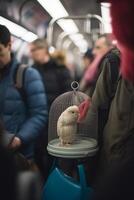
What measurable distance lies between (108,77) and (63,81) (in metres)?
1.41

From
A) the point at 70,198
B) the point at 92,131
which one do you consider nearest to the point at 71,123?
the point at 92,131

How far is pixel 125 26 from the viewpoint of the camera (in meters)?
1.00

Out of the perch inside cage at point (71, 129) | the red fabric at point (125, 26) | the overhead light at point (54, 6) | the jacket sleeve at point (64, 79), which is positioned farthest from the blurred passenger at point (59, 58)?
the red fabric at point (125, 26)

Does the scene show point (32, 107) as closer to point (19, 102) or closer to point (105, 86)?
point (19, 102)

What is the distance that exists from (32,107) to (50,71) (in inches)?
48.3

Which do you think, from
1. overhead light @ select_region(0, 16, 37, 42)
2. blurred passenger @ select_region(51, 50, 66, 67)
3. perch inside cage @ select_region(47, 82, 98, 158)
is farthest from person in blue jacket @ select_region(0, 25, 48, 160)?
overhead light @ select_region(0, 16, 37, 42)

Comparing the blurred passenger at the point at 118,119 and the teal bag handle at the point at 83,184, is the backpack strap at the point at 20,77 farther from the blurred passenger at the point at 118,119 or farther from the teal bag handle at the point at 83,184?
the teal bag handle at the point at 83,184

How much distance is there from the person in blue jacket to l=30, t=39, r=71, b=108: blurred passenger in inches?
39.4

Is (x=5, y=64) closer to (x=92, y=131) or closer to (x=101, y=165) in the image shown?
(x=92, y=131)

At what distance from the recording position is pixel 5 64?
2.44 metres

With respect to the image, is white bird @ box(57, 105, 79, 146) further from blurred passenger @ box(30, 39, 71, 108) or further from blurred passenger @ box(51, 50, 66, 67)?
blurred passenger @ box(51, 50, 66, 67)

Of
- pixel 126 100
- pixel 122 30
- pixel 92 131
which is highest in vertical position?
pixel 122 30

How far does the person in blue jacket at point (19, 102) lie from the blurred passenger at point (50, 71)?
3.28ft

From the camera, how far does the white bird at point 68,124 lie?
2.28 metres
